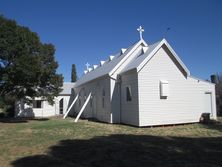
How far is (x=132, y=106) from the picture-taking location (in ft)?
68.9

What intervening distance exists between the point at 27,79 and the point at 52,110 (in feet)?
47.6

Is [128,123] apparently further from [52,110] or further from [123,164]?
[52,110]

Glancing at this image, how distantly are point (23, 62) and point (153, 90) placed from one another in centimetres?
1237

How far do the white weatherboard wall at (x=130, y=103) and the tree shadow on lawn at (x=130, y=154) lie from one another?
688cm

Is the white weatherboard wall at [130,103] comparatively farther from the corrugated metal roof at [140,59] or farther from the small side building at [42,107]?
the small side building at [42,107]

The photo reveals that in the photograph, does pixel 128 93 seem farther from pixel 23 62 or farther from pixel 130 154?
pixel 130 154

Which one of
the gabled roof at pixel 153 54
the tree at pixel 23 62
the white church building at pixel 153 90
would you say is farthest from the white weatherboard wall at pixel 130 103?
the tree at pixel 23 62

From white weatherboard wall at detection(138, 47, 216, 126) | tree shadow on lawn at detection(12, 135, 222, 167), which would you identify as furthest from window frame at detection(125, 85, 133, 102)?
tree shadow on lawn at detection(12, 135, 222, 167)

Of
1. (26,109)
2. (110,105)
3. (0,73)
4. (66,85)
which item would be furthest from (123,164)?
(66,85)

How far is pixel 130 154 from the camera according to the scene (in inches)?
419

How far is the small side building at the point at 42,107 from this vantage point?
39688 millimetres

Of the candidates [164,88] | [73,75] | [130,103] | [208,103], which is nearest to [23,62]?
[130,103]

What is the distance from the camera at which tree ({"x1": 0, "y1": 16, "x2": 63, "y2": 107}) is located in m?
26.5

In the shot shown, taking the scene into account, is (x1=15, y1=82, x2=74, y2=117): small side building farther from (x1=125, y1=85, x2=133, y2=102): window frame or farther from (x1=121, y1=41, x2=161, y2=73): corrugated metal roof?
(x1=121, y1=41, x2=161, y2=73): corrugated metal roof
